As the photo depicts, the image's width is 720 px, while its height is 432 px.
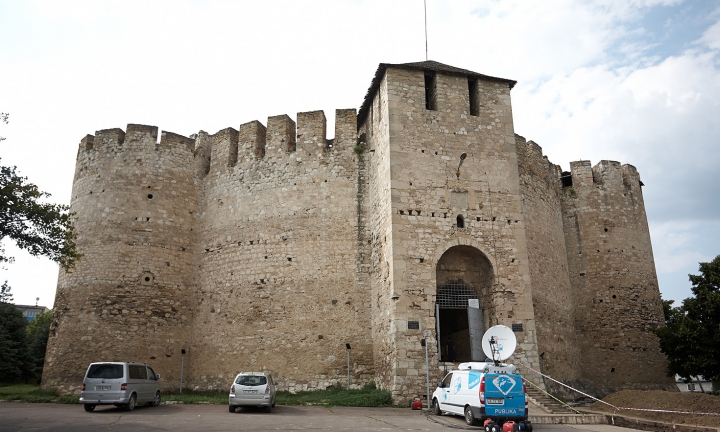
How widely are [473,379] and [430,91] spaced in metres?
11.2

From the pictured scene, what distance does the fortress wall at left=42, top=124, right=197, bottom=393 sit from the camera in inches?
789

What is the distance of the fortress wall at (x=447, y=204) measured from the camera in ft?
54.8

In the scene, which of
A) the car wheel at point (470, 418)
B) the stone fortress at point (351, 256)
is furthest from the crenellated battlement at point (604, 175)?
the car wheel at point (470, 418)

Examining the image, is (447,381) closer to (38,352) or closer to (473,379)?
(473,379)

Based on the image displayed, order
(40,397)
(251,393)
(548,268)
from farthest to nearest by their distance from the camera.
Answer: (548,268) < (40,397) < (251,393)

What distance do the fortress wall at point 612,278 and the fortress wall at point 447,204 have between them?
804cm

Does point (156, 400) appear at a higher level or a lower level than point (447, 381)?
lower

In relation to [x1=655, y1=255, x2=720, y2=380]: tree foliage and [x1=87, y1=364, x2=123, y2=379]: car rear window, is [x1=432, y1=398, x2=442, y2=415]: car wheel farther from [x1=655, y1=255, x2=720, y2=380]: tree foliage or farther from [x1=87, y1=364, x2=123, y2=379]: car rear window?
[x1=655, y1=255, x2=720, y2=380]: tree foliage

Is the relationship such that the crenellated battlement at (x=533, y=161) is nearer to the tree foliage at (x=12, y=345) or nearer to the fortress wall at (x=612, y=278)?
the fortress wall at (x=612, y=278)

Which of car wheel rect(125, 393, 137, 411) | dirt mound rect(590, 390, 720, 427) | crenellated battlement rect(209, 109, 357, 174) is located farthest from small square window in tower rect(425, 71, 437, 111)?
car wheel rect(125, 393, 137, 411)

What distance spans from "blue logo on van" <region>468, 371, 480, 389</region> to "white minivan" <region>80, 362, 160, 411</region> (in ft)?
28.2

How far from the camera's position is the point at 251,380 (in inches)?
579

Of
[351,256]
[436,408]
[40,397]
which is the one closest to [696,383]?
[351,256]

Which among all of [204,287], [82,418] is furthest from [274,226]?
[82,418]
